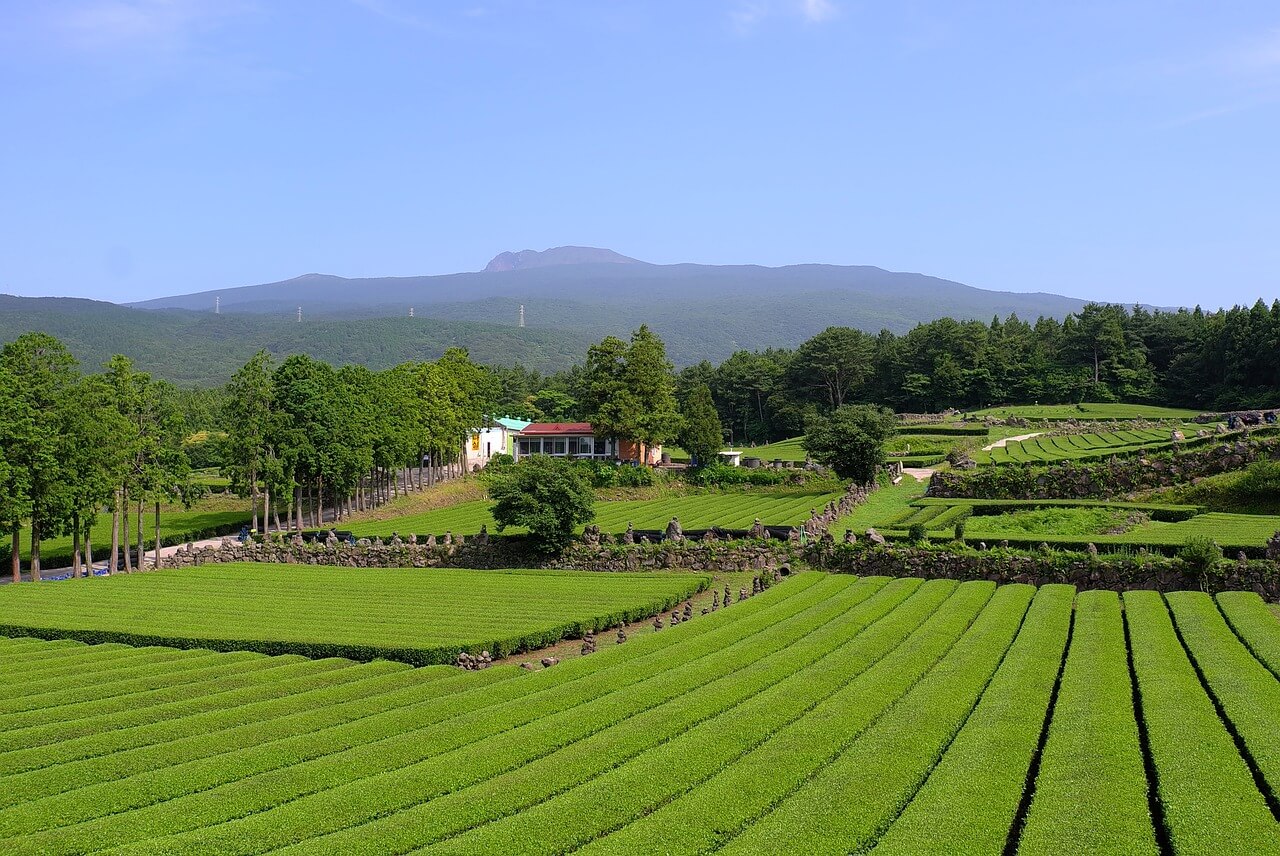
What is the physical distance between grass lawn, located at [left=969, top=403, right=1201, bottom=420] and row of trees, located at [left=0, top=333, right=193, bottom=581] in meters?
79.1

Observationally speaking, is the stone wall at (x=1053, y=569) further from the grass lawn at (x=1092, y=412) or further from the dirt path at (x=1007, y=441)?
the grass lawn at (x=1092, y=412)

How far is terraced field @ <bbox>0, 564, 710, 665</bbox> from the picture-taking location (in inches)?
1059

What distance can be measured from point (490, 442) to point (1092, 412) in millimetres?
62681

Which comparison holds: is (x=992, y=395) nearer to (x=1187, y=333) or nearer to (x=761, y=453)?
(x=1187, y=333)

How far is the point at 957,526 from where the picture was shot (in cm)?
3975

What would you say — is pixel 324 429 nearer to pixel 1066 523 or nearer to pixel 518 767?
pixel 1066 523

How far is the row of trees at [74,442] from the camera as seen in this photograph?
126ft

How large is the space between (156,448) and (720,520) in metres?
29.5

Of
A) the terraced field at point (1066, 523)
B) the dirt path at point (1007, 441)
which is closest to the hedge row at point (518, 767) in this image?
the terraced field at point (1066, 523)

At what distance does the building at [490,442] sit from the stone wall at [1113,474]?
52566mm

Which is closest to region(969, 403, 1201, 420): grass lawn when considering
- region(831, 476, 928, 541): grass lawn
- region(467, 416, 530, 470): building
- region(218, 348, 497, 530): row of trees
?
region(831, 476, 928, 541): grass lawn

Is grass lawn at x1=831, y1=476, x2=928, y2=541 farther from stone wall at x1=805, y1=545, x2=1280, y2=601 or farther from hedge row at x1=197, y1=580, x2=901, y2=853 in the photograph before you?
hedge row at x1=197, y1=580, x2=901, y2=853

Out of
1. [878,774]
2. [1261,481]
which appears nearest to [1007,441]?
[1261,481]

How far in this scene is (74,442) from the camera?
41.3 m
